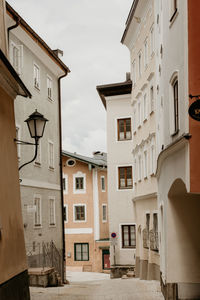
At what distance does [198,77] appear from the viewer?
9586 millimetres

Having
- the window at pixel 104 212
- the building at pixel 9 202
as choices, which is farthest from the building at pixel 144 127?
the window at pixel 104 212

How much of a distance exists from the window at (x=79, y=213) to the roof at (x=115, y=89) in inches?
558

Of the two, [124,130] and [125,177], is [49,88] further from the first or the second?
[125,177]

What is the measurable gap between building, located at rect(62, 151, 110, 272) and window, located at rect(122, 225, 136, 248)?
34.4 ft

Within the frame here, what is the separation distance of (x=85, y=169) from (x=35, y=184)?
2194cm

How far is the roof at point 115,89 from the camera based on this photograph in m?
33.3

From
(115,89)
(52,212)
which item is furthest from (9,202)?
(115,89)

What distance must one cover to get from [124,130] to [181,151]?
23.1 m

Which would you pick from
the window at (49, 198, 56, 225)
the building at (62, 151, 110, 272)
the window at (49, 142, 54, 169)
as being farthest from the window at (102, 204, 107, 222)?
the window at (49, 142, 54, 169)

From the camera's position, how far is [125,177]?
3397cm

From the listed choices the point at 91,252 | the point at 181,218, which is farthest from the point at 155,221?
the point at 91,252

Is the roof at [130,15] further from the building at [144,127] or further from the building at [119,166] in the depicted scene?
the building at [119,166]

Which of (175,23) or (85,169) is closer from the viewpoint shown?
(175,23)

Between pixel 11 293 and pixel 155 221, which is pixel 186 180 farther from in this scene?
pixel 155 221
